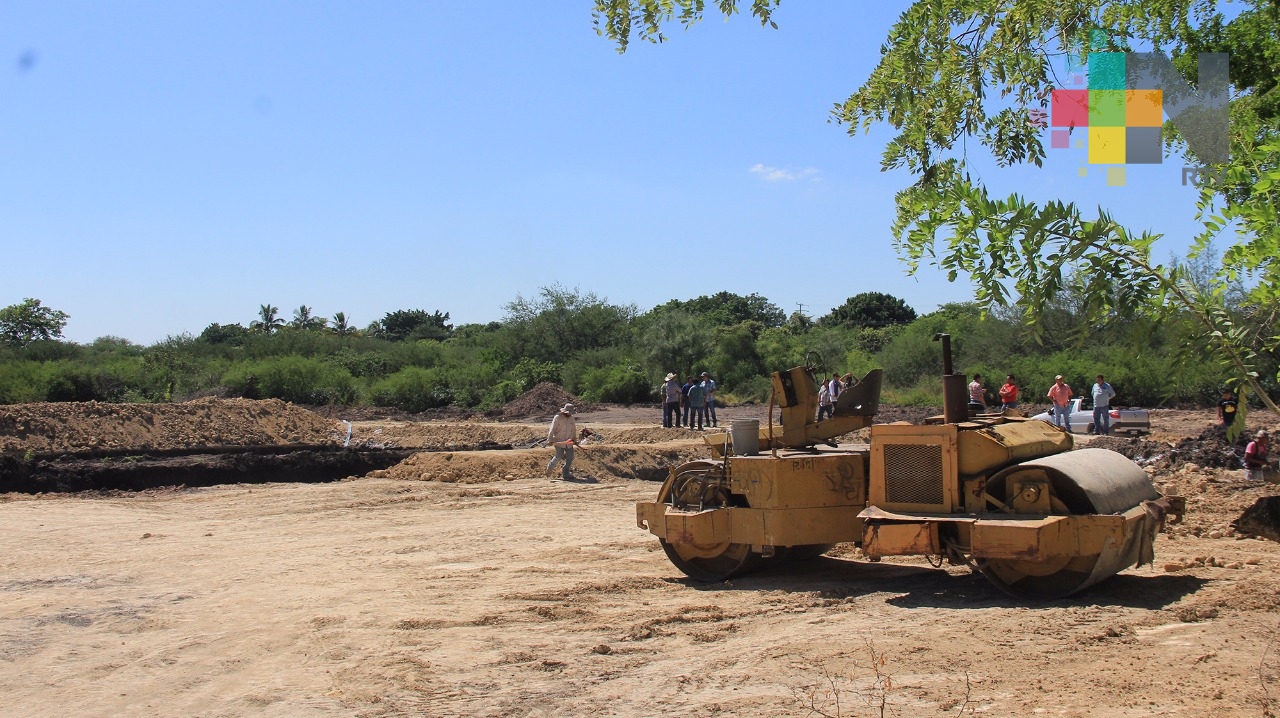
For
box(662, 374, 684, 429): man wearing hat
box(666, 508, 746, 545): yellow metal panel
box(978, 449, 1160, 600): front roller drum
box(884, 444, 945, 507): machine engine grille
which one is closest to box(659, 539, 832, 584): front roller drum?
box(666, 508, 746, 545): yellow metal panel

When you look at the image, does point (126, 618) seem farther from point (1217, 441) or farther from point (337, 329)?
point (337, 329)

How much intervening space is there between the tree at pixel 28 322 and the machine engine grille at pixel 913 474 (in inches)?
2207

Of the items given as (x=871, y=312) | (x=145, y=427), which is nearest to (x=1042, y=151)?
(x=145, y=427)

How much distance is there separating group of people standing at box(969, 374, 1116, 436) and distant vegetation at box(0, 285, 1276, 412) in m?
6.50

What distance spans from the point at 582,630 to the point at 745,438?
2654 millimetres

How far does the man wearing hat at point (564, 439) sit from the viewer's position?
19.6 m

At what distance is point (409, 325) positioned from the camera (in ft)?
320

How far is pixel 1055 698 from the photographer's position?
5840mm

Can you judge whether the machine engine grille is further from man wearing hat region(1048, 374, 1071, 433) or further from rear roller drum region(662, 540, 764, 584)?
man wearing hat region(1048, 374, 1071, 433)

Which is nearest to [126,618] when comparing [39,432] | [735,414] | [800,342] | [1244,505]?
[1244,505]

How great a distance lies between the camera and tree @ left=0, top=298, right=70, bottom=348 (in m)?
55.6

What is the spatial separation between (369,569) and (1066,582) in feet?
22.9

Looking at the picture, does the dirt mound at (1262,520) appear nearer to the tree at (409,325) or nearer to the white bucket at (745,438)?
the white bucket at (745,438)

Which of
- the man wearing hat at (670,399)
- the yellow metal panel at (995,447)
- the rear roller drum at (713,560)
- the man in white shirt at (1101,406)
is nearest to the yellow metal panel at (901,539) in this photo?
the yellow metal panel at (995,447)
